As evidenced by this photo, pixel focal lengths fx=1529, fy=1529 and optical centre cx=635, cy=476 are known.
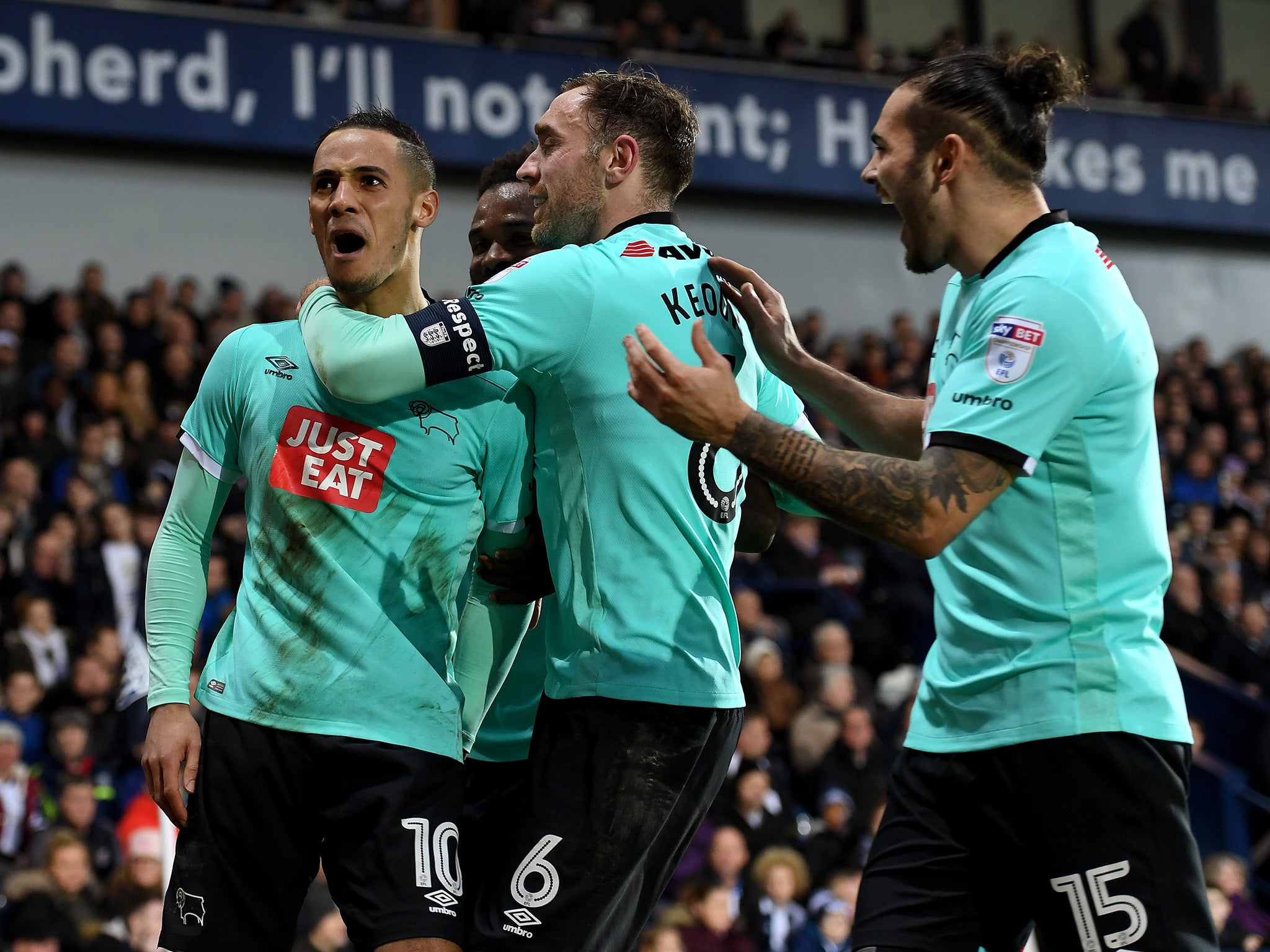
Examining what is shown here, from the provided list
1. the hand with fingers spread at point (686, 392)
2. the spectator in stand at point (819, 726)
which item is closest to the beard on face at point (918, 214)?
the hand with fingers spread at point (686, 392)

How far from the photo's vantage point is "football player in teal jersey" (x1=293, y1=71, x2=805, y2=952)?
3301 millimetres

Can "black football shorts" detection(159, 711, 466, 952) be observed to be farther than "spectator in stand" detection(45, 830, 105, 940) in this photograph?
No

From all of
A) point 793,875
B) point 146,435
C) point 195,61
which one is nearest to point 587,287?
point 793,875

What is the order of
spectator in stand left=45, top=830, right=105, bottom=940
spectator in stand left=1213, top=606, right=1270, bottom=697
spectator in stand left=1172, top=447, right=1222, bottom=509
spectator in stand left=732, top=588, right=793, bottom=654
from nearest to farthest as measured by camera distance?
spectator in stand left=45, top=830, right=105, bottom=940 → spectator in stand left=732, top=588, right=793, bottom=654 → spectator in stand left=1213, top=606, right=1270, bottom=697 → spectator in stand left=1172, top=447, right=1222, bottom=509

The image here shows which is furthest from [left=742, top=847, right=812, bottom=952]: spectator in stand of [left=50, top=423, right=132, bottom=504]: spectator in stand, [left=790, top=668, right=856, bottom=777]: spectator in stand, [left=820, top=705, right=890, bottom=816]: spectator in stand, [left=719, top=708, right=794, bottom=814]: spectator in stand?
[left=50, top=423, right=132, bottom=504]: spectator in stand

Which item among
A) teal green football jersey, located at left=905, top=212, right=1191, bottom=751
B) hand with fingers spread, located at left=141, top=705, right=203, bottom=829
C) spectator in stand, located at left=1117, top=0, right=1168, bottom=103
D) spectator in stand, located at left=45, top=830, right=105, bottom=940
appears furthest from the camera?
spectator in stand, located at left=1117, top=0, right=1168, bottom=103

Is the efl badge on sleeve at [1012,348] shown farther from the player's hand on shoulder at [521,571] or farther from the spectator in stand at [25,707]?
the spectator in stand at [25,707]

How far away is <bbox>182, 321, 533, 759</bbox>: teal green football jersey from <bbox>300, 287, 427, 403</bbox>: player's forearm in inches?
9.4

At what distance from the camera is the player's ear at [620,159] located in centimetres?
365

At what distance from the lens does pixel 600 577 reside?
3.37 meters

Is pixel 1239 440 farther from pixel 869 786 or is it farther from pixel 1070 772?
pixel 1070 772

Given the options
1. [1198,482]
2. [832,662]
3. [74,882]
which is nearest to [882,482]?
[74,882]

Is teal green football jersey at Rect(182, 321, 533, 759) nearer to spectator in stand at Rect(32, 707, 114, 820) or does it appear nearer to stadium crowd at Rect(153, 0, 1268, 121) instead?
spectator in stand at Rect(32, 707, 114, 820)

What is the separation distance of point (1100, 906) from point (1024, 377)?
3.55 feet
